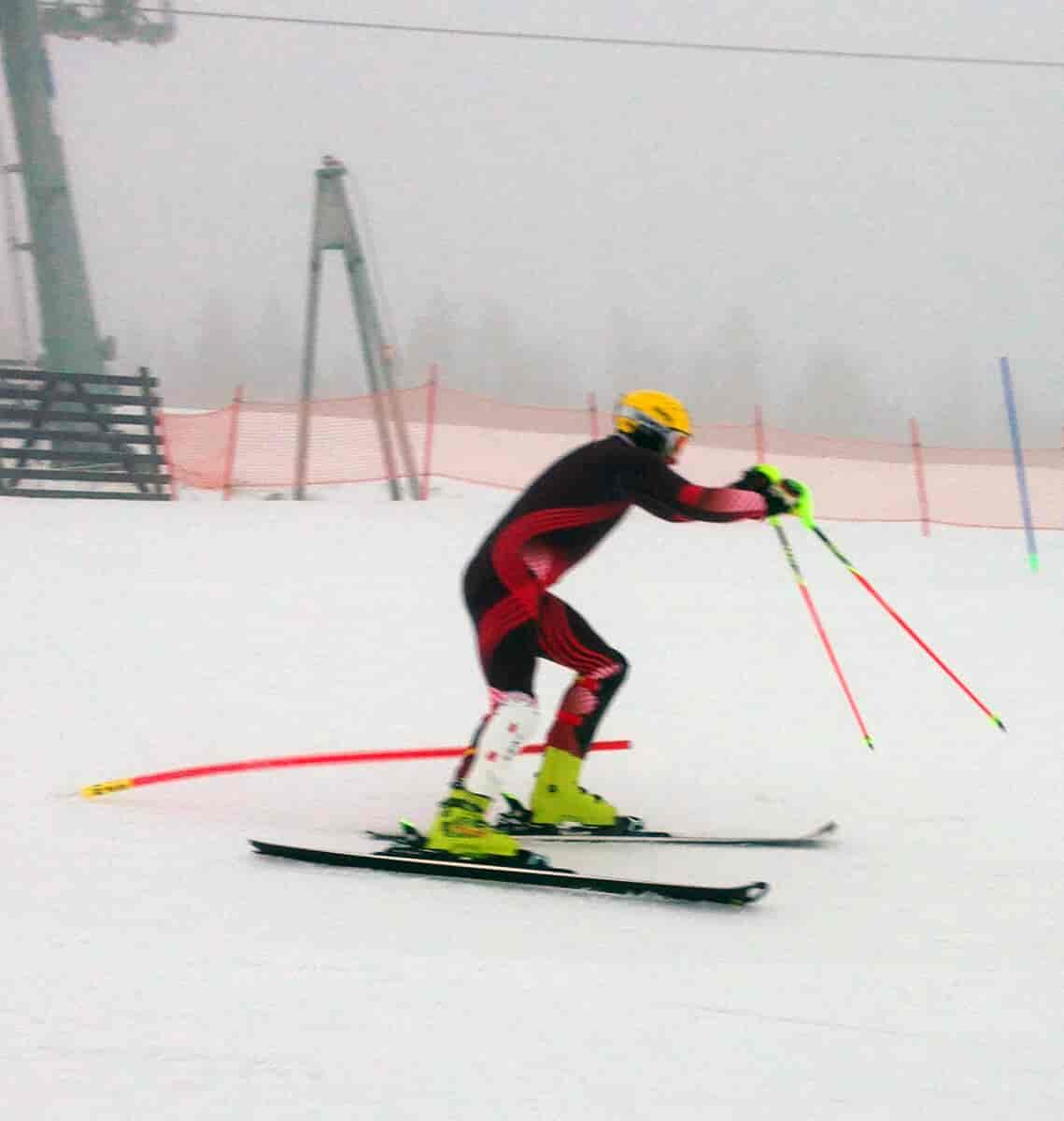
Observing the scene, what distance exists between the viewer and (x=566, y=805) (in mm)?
4340

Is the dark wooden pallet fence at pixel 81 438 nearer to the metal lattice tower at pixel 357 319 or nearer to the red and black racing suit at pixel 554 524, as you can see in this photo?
the metal lattice tower at pixel 357 319

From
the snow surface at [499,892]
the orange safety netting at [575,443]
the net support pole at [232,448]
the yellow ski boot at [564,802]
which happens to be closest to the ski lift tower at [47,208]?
the orange safety netting at [575,443]

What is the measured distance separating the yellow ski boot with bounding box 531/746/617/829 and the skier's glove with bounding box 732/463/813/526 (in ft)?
3.47

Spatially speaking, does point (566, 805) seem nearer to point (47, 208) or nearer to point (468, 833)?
point (468, 833)

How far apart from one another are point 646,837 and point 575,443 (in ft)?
51.7

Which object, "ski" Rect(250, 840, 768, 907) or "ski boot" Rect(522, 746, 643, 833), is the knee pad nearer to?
"ski" Rect(250, 840, 768, 907)

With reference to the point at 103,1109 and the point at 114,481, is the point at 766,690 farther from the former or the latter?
the point at 114,481

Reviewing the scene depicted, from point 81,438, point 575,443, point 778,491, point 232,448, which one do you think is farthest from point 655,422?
point 575,443

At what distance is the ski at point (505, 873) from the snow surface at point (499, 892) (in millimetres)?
45

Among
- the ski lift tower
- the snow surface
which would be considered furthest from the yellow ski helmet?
the ski lift tower

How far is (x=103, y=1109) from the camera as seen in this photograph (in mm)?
2211

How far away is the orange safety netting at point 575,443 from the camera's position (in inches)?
676

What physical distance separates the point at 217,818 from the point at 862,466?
614 inches

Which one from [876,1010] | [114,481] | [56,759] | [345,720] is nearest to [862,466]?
[114,481]
